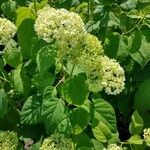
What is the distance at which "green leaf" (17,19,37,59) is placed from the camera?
274 centimetres

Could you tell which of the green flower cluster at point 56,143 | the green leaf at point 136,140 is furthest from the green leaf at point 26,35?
the green leaf at point 136,140

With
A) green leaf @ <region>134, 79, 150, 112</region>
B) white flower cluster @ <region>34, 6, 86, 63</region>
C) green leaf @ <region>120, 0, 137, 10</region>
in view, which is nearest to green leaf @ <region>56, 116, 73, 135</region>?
white flower cluster @ <region>34, 6, 86, 63</region>

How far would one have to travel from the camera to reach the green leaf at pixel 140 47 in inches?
109

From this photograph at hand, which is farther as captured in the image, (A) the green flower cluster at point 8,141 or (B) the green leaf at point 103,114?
(B) the green leaf at point 103,114

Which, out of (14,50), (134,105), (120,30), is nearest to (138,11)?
(120,30)

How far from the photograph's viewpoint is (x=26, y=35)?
274 cm

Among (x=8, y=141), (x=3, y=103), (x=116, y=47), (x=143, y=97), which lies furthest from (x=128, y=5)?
(x=8, y=141)

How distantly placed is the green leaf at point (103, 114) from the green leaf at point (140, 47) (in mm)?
351

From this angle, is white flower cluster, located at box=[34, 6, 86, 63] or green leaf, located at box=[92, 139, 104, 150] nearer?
white flower cluster, located at box=[34, 6, 86, 63]

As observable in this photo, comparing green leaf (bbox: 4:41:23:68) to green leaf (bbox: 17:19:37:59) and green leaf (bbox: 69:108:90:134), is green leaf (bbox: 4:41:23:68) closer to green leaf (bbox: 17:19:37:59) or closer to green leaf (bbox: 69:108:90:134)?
green leaf (bbox: 17:19:37:59)

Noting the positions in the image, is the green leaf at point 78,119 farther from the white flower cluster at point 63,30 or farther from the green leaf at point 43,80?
the white flower cluster at point 63,30

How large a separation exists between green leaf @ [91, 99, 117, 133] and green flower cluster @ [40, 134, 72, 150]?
0.26m

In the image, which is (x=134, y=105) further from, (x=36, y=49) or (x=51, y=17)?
(x=51, y=17)

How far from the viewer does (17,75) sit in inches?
105
